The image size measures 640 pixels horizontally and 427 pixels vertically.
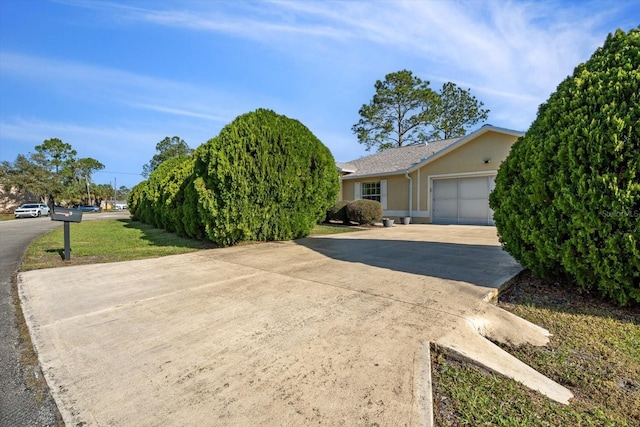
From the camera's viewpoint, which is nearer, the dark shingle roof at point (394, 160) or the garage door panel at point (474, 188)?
the garage door panel at point (474, 188)

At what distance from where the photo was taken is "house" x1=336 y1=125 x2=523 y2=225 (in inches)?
509

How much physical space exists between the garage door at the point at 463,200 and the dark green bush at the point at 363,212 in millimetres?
3222

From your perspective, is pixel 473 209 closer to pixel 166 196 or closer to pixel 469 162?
pixel 469 162

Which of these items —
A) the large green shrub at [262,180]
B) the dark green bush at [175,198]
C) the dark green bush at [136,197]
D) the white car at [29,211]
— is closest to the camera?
the large green shrub at [262,180]

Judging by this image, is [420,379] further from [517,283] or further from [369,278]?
[517,283]

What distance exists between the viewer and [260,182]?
24.7 feet

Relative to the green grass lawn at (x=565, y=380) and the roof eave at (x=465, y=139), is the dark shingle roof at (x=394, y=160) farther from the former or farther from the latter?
the green grass lawn at (x=565, y=380)

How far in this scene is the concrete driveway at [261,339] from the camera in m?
1.72

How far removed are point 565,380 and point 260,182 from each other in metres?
6.68

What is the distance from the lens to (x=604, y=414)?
69.0 inches

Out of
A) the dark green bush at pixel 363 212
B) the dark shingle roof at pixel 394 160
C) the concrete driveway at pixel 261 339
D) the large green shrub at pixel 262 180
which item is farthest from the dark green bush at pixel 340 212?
the concrete driveway at pixel 261 339

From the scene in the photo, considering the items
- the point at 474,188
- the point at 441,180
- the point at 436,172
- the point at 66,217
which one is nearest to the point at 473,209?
the point at 474,188

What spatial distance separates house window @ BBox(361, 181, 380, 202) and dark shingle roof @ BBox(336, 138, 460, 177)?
28.8 inches

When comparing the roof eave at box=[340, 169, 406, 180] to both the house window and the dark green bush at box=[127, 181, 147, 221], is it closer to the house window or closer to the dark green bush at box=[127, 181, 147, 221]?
the house window
